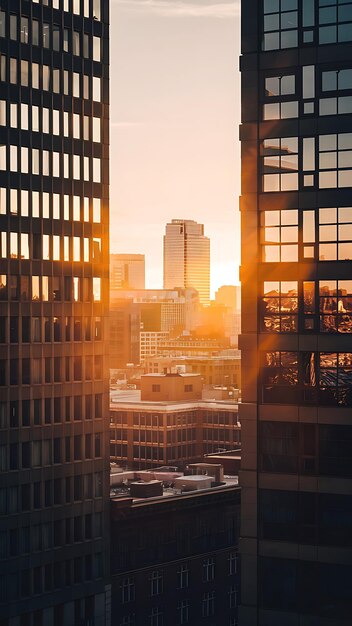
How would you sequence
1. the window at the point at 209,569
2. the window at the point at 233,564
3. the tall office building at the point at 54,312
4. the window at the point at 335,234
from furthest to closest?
the window at the point at 233,564, the window at the point at 209,569, the tall office building at the point at 54,312, the window at the point at 335,234

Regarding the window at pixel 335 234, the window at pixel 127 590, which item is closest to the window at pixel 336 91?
the window at pixel 335 234

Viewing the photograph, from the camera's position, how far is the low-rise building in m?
119

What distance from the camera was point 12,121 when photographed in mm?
103438

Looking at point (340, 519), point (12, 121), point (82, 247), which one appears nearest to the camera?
point (340, 519)

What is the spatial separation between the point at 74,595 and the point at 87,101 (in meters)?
44.0

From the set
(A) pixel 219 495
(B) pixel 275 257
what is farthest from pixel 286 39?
(A) pixel 219 495

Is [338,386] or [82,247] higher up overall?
[82,247]

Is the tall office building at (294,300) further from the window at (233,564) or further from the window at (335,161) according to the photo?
the window at (233,564)

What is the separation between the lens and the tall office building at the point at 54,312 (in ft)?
339

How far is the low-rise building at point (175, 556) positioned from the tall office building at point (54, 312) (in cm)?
765

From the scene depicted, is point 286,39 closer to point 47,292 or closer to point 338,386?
point 338,386

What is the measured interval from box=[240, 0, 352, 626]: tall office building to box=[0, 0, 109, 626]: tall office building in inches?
1977

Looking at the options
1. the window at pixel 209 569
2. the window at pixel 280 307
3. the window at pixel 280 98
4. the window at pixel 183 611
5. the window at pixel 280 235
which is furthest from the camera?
the window at pixel 209 569

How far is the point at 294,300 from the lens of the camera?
5566 centimetres
